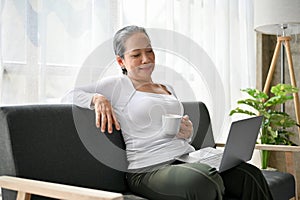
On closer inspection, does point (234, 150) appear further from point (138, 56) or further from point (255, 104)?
point (255, 104)

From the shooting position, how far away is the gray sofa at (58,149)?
70.7 inches

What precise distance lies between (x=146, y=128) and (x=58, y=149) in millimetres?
411

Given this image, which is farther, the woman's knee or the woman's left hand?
the woman's left hand

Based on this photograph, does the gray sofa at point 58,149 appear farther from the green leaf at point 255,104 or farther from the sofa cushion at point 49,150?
the green leaf at point 255,104

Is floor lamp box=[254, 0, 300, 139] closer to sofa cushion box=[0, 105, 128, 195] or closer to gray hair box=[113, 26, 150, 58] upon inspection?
gray hair box=[113, 26, 150, 58]

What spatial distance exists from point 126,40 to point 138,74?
171 millimetres

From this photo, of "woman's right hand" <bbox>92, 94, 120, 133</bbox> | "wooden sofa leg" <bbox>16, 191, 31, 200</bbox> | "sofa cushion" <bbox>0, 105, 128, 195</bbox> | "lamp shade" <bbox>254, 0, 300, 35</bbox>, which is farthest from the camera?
"lamp shade" <bbox>254, 0, 300, 35</bbox>

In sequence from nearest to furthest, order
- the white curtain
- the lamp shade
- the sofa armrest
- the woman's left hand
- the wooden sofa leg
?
the sofa armrest
the wooden sofa leg
the woman's left hand
the white curtain
the lamp shade

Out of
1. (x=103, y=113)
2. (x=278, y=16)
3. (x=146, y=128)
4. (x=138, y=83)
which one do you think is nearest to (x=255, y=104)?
(x=278, y=16)

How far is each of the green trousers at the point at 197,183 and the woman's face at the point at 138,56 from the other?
495 millimetres

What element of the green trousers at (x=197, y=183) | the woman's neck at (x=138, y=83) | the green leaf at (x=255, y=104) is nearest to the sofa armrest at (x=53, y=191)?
the green trousers at (x=197, y=183)

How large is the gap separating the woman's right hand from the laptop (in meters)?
0.34

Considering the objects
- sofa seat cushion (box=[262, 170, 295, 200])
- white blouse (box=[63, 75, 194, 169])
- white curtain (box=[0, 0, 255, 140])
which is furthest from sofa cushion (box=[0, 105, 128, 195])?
sofa seat cushion (box=[262, 170, 295, 200])

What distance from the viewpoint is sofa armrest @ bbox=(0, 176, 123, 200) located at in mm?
1385
